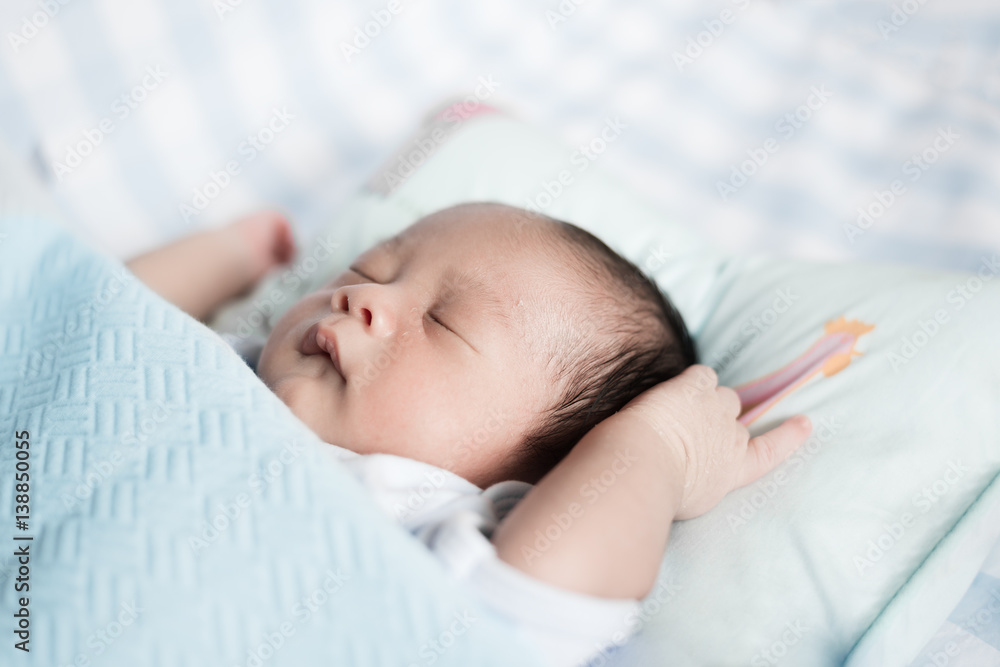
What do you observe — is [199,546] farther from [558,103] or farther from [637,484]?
[558,103]

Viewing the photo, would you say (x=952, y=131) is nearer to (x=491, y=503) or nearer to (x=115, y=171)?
(x=491, y=503)

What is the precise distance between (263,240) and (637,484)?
100cm

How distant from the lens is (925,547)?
89 cm

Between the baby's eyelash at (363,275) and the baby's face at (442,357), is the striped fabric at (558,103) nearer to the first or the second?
the baby's eyelash at (363,275)

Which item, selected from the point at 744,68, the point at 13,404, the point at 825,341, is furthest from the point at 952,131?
the point at 13,404

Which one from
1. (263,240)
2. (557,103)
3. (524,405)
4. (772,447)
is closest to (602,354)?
(524,405)

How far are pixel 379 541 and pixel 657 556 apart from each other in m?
0.31

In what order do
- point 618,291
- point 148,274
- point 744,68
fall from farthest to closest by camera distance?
point 744,68 → point 148,274 → point 618,291

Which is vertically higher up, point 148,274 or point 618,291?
point 618,291

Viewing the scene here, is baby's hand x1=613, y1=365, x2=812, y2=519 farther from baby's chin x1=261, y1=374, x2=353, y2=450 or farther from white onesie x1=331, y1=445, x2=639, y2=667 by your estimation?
baby's chin x1=261, y1=374, x2=353, y2=450

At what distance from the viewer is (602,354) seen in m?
0.98

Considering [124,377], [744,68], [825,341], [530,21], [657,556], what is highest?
[744,68]

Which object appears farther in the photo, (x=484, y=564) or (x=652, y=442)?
(x=652, y=442)

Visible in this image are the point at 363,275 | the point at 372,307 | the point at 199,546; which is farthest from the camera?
the point at 363,275
